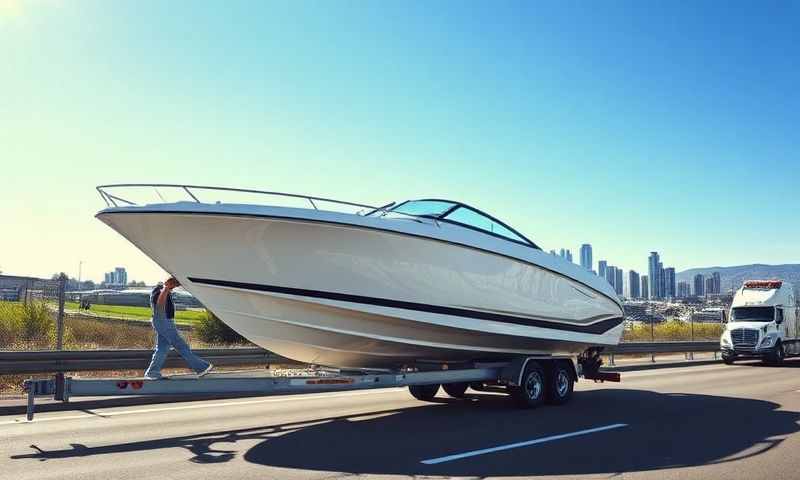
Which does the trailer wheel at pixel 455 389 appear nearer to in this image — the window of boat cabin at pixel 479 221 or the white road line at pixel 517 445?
the window of boat cabin at pixel 479 221

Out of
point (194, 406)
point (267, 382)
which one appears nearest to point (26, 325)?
point (194, 406)

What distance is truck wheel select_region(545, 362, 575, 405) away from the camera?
10789mm

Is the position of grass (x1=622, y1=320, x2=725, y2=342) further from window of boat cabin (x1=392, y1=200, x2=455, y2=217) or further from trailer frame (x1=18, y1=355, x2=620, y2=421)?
window of boat cabin (x1=392, y1=200, x2=455, y2=217)

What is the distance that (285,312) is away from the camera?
26.5ft

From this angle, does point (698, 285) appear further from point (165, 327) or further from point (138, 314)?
point (165, 327)

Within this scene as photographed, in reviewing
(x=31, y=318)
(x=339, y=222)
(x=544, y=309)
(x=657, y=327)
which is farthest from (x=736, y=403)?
(x=657, y=327)

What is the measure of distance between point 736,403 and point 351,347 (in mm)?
7004

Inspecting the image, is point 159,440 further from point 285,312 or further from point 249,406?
point 249,406

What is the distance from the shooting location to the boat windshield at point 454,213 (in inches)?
372

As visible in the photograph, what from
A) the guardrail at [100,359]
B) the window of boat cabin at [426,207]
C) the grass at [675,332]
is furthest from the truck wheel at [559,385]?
the grass at [675,332]

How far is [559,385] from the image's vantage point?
10930mm

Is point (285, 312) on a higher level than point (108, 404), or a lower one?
higher

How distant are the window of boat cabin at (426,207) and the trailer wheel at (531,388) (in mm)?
3025

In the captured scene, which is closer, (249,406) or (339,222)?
(339,222)
